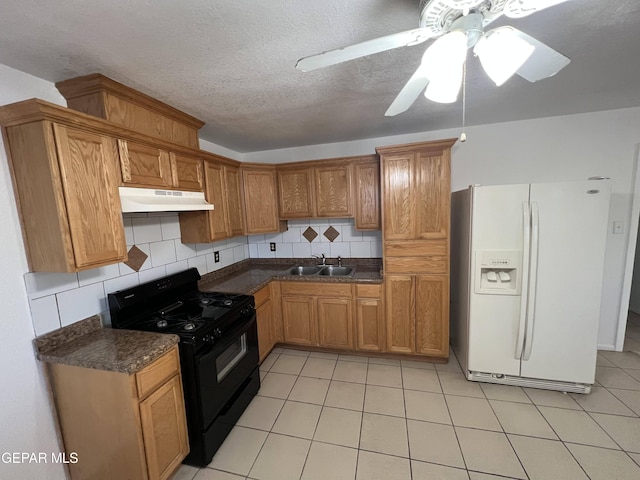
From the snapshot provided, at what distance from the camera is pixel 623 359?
2.41 m

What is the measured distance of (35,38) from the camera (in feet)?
3.65

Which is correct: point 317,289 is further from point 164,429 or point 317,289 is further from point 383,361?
point 164,429

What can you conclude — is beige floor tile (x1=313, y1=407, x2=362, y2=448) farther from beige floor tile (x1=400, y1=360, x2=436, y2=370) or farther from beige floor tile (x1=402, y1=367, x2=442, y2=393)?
beige floor tile (x1=400, y1=360, x2=436, y2=370)

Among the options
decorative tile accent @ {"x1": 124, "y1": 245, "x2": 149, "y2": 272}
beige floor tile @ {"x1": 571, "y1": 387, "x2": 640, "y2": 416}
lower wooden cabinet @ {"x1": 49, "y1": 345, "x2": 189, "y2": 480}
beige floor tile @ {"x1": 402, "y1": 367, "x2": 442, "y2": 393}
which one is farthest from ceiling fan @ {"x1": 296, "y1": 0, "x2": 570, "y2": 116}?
beige floor tile @ {"x1": 571, "y1": 387, "x2": 640, "y2": 416}

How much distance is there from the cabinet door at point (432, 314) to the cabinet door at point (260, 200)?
1.69 m

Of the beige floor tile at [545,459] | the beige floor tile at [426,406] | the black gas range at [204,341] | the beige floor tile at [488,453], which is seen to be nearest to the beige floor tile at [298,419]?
the black gas range at [204,341]

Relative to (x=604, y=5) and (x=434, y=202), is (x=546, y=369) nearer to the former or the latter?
(x=434, y=202)

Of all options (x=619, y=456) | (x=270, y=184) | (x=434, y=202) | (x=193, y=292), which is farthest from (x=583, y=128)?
(x=193, y=292)

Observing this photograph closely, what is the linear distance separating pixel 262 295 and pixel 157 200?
1.30m

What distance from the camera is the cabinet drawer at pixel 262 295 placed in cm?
249

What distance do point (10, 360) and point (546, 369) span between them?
11.2 feet

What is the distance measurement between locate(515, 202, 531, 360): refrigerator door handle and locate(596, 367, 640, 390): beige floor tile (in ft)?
2.59

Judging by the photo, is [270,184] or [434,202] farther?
[270,184]

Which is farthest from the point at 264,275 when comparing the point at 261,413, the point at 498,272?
the point at 498,272
